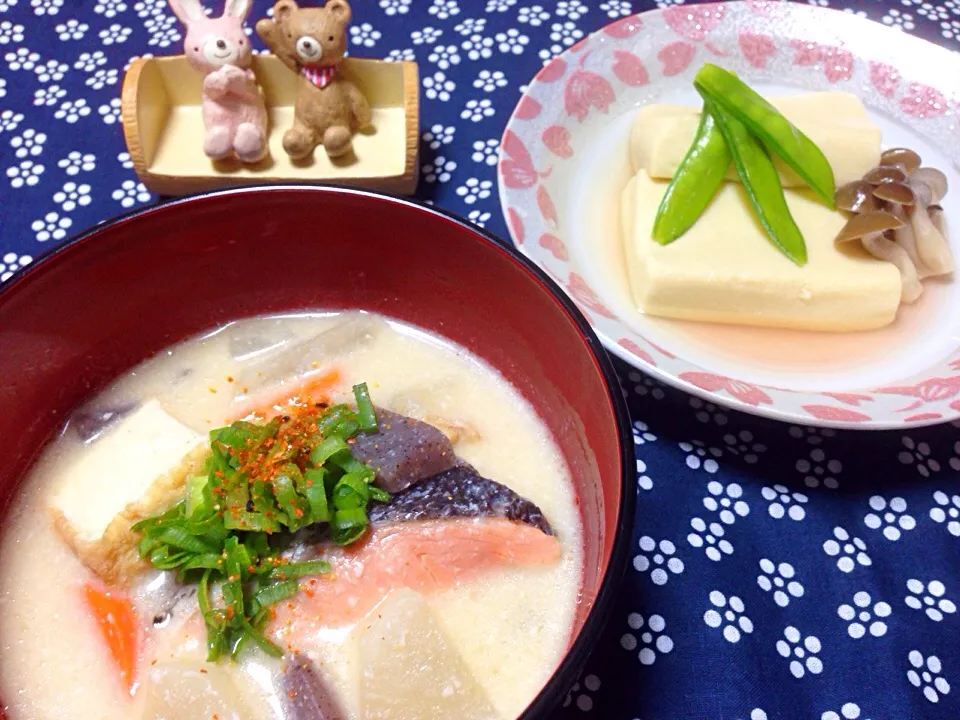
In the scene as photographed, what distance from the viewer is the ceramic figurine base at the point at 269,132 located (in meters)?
1.29

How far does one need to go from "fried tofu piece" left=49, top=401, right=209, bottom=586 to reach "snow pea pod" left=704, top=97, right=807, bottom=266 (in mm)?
993

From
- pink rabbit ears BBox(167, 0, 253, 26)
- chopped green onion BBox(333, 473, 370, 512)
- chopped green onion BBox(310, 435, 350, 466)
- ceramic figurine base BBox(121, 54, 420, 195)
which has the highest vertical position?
pink rabbit ears BBox(167, 0, 253, 26)

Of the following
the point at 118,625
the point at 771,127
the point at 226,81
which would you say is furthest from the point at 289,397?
the point at 771,127

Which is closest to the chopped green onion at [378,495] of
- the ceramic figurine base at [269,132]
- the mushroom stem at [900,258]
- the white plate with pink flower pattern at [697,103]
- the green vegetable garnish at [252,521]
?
the green vegetable garnish at [252,521]

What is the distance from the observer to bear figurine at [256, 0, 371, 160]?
4.20 feet

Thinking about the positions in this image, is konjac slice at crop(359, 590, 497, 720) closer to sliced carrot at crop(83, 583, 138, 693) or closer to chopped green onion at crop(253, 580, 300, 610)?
chopped green onion at crop(253, 580, 300, 610)

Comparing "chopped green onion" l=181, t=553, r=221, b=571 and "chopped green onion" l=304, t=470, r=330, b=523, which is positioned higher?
"chopped green onion" l=304, t=470, r=330, b=523

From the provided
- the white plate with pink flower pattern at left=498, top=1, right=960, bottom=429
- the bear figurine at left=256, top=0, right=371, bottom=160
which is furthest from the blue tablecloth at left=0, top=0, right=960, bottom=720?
the bear figurine at left=256, top=0, right=371, bottom=160

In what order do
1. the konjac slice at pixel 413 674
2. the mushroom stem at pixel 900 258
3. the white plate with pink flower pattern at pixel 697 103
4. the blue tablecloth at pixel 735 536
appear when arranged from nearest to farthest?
the konjac slice at pixel 413 674, the blue tablecloth at pixel 735 536, the white plate with pink flower pattern at pixel 697 103, the mushroom stem at pixel 900 258

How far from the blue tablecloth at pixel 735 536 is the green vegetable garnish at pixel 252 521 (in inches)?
14.5

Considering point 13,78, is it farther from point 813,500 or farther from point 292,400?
point 813,500

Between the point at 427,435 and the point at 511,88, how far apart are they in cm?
104

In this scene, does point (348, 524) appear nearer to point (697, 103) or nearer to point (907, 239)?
point (907, 239)

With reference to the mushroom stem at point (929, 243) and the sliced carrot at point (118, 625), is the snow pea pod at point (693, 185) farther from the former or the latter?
the sliced carrot at point (118, 625)
